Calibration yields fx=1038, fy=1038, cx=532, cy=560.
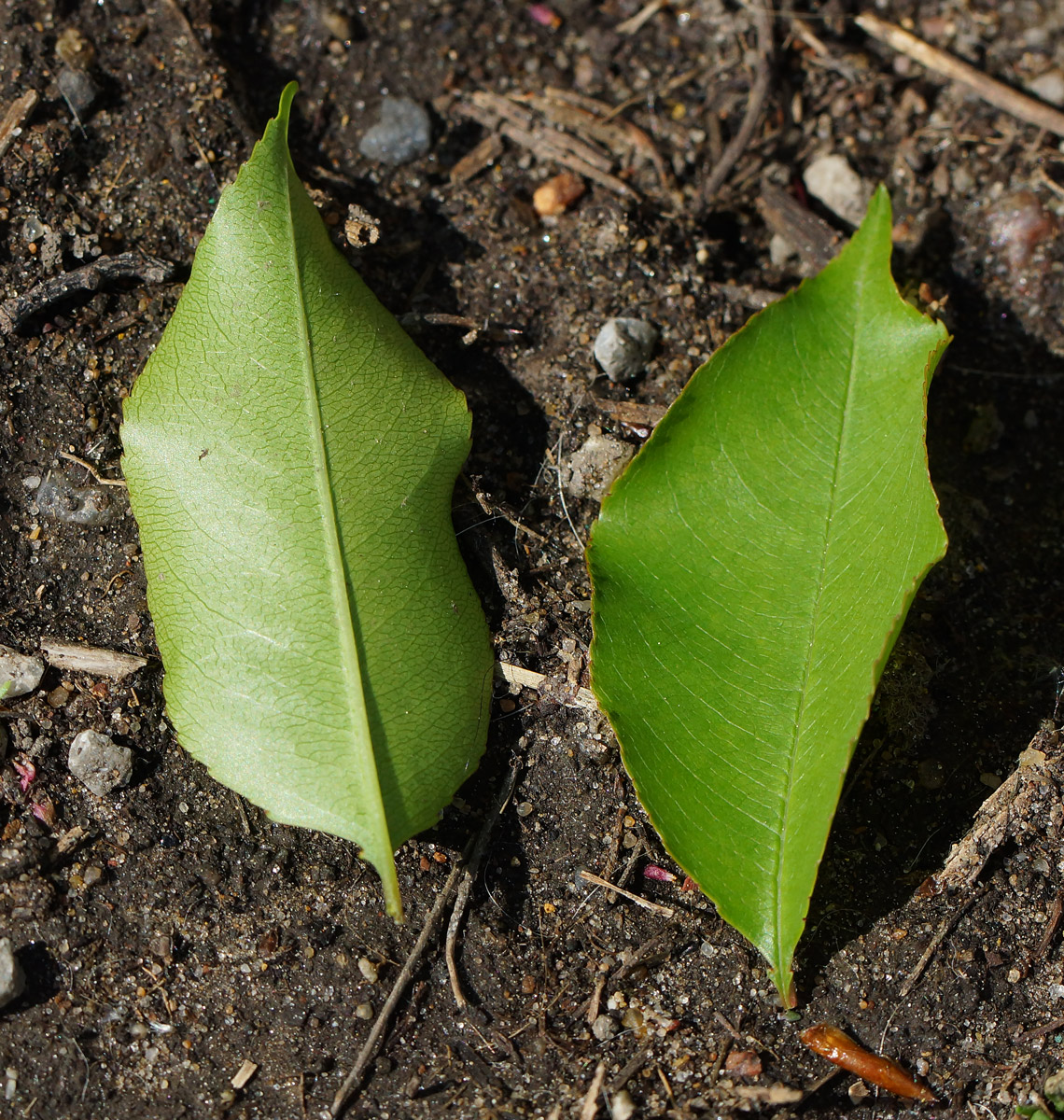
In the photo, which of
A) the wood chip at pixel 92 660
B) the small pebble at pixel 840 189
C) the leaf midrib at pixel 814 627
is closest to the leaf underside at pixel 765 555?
the leaf midrib at pixel 814 627

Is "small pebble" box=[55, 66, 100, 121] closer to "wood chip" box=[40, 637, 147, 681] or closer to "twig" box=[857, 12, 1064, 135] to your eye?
"wood chip" box=[40, 637, 147, 681]

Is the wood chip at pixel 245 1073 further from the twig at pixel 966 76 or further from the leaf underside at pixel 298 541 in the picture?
the twig at pixel 966 76

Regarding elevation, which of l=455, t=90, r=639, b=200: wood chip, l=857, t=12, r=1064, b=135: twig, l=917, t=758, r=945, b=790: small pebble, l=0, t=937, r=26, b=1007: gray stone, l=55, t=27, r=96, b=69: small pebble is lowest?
l=0, t=937, r=26, b=1007: gray stone

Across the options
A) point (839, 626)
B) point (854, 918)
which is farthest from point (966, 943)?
point (839, 626)

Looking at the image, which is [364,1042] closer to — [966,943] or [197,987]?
[197,987]

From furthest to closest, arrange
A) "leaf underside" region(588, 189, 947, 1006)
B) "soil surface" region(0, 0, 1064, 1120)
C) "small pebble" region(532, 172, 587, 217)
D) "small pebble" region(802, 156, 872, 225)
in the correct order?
"small pebble" region(802, 156, 872, 225), "small pebble" region(532, 172, 587, 217), "soil surface" region(0, 0, 1064, 1120), "leaf underside" region(588, 189, 947, 1006)

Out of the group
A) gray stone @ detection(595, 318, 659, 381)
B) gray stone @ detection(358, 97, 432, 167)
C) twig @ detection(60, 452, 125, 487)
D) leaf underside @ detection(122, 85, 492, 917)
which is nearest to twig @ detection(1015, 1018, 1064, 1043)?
leaf underside @ detection(122, 85, 492, 917)
